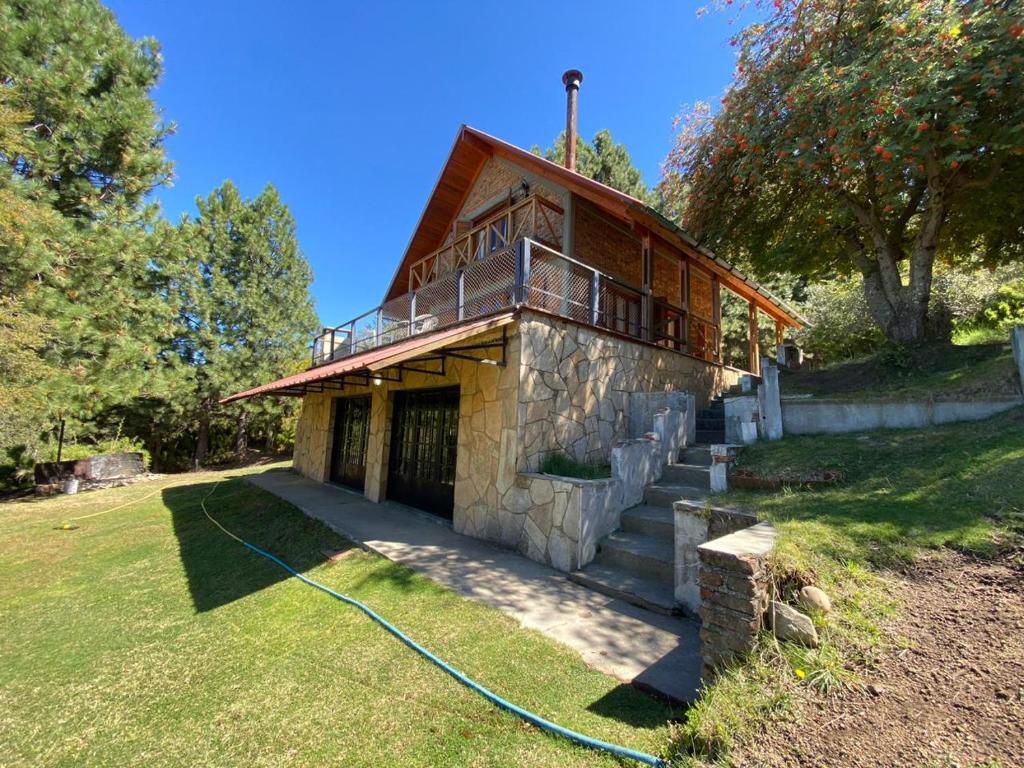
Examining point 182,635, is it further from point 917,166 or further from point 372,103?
point 372,103

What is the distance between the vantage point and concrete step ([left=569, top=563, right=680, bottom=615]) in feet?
15.5

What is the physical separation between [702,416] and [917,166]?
6.31 m

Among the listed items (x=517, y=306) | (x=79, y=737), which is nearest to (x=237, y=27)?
(x=517, y=306)

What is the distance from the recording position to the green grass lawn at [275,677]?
2994mm

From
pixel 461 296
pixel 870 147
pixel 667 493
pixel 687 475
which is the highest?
pixel 870 147

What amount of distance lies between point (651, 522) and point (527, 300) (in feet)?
13.5

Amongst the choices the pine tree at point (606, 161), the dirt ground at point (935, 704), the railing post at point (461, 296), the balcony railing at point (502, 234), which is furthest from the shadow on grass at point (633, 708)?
the pine tree at point (606, 161)

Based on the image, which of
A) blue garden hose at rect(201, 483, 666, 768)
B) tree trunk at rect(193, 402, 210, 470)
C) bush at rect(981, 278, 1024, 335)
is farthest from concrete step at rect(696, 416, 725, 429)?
tree trunk at rect(193, 402, 210, 470)

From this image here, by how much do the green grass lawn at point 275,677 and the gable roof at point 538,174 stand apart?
27.2 feet

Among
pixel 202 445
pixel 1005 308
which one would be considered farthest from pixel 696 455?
pixel 202 445

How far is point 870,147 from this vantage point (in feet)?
23.5

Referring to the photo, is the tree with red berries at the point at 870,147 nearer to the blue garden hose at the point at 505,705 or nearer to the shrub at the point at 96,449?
the blue garden hose at the point at 505,705

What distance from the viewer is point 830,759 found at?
2.11 meters

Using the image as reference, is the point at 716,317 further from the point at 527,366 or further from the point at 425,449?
the point at 425,449
